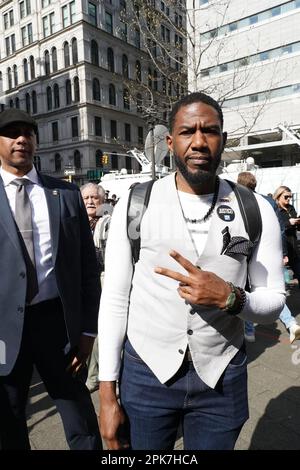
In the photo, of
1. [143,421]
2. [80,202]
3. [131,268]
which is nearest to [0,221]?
[80,202]

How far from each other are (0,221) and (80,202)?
0.58 meters

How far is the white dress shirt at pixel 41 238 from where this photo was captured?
221 cm

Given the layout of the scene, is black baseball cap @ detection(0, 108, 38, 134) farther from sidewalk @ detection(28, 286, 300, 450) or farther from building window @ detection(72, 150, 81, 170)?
building window @ detection(72, 150, 81, 170)

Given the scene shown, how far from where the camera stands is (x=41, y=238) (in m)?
2.24

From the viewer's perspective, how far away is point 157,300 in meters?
1.51

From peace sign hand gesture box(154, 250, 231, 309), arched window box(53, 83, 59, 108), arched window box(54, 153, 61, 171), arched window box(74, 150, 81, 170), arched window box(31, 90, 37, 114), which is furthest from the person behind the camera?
arched window box(31, 90, 37, 114)

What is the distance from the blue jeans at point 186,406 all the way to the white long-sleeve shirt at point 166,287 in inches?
2.3

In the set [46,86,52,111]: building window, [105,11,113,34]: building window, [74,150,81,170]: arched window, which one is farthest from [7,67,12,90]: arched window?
[74,150,81,170]: arched window

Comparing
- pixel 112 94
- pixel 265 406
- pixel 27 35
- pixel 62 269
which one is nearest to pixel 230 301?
pixel 62 269

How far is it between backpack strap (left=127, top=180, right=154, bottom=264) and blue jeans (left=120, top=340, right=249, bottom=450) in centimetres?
46

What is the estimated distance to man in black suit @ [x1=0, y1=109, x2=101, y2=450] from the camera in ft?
6.91

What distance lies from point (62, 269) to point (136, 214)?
35.6 inches

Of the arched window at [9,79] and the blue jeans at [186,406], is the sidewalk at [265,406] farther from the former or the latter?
the arched window at [9,79]

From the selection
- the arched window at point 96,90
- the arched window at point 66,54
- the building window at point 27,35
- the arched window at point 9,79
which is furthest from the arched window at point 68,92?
the arched window at point 9,79
